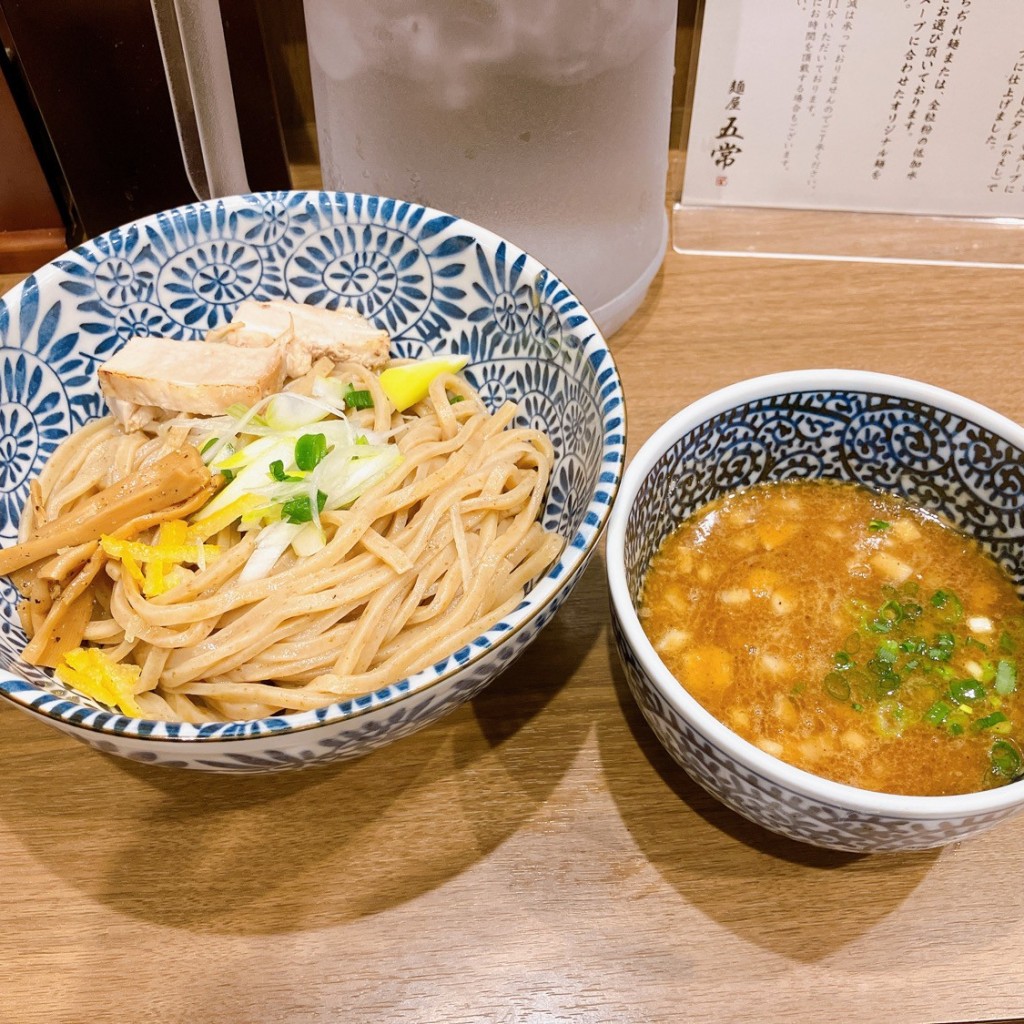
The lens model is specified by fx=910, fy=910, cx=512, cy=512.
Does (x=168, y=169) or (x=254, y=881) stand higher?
(x=168, y=169)

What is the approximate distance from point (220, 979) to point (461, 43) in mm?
1203

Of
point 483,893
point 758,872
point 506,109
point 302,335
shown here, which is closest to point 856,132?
point 506,109

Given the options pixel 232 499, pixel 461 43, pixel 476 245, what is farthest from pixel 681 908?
pixel 461 43

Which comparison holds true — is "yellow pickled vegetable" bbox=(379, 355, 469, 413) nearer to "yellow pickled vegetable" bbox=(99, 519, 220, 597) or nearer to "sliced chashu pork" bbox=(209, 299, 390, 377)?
"sliced chashu pork" bbox=(209, 299, 390, 377)

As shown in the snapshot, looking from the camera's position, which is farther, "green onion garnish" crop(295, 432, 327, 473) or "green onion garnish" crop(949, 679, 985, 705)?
"green onion garnish" crop(295, 432, 327, 473)

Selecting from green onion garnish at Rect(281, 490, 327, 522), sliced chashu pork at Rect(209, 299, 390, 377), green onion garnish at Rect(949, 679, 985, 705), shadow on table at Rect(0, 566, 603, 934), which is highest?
sliced chashu pork at Rect(209, 299, 390, 377)

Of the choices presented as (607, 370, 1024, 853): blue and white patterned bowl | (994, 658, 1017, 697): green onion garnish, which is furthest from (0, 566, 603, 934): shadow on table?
(994, 658, 1017, 697): green onion garnish

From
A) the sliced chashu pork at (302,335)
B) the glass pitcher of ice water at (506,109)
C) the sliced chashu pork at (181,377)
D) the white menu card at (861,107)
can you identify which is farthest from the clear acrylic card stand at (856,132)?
the sliced chashu pork at (181,377)

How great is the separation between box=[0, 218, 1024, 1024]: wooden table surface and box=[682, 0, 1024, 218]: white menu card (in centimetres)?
111

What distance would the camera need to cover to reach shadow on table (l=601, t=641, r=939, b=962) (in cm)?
100

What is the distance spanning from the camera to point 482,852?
1064 millimetres

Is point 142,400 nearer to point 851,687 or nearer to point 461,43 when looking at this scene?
point 461,43

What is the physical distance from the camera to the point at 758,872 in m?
1.04

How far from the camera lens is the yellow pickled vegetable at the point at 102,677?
3.36 feet
